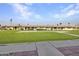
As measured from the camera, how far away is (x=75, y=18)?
8.24 metres

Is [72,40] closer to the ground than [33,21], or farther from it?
closer to the ground

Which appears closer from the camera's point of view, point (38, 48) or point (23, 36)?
point (38, 48)

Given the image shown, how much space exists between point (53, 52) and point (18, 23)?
1.78 metres

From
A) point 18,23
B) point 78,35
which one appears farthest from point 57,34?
point 18,23

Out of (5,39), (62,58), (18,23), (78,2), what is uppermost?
(78,2)

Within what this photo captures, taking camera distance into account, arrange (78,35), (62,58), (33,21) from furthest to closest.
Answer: (78,35), (33,21), (62,58)

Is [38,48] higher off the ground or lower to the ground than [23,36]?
lower

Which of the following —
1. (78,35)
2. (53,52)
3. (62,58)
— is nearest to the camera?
(62,58)

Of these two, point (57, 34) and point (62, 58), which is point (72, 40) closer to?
point (57, 34)

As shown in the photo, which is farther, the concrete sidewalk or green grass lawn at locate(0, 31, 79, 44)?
green grass lawn at locate(0, 31, 79, 44)

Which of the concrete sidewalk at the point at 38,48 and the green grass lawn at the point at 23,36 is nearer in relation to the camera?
the concrete sidewalk at the point at 38,48

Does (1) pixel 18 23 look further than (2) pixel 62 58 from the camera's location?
Yes

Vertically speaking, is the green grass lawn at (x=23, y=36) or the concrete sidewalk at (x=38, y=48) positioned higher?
the green grass lawn at (x=23, y=36)

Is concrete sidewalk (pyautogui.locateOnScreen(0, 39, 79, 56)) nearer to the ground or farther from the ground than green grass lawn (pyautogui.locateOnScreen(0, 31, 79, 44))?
nearer to the ground
